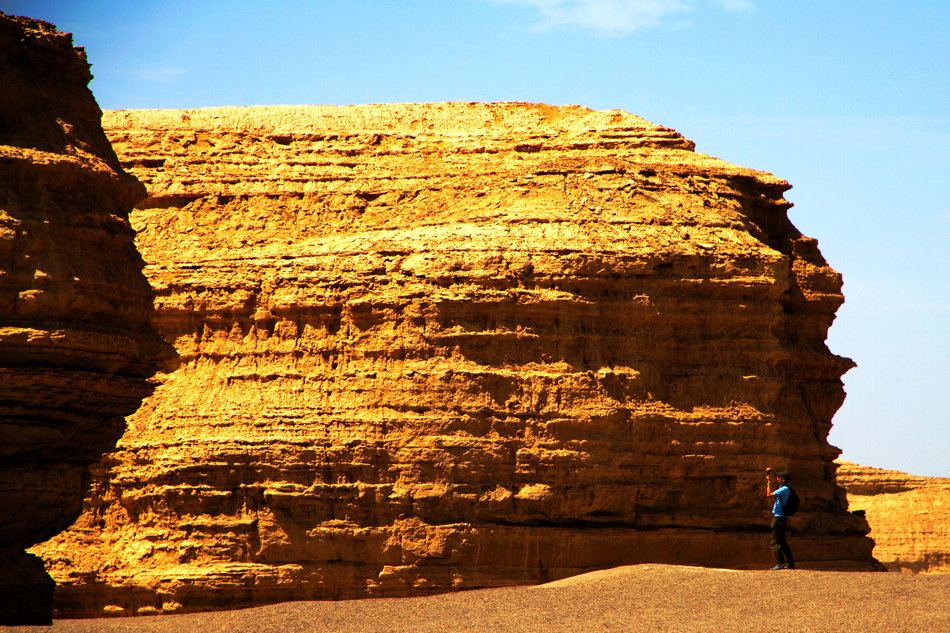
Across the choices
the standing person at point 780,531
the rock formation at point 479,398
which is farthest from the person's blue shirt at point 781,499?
the rock formation at point 479,398

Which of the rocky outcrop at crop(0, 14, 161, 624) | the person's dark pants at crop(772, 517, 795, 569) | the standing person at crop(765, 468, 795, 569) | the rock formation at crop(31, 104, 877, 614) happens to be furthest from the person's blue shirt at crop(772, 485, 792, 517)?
the rocky outcrop at crop(0, 14, 161, 624)

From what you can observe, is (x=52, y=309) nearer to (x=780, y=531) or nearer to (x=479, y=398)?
(x=479, y=398)

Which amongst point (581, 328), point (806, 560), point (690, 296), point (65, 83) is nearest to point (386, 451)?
point (581, 328)

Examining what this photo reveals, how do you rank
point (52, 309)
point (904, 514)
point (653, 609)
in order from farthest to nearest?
point (904, 514), point (653, 609), point (52, 309)

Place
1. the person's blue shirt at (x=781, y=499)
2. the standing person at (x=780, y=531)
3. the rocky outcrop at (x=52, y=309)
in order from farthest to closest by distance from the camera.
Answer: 1. the person's blue shirt at (x=781, y=499)
2. the standing person at (x=780, y=531)
3. the rocky outcrop at (x=52, y=309)

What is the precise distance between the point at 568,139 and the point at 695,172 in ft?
8.32

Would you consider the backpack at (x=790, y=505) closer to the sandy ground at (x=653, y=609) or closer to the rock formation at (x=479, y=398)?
the sandy ground at (x=653, y=609)

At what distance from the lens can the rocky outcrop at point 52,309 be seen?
13805 mm

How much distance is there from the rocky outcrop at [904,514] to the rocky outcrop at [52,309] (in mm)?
35845

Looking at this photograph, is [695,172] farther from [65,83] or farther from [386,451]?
[65,83]

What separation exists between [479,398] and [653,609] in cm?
815

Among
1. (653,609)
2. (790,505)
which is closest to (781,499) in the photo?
(790,505)

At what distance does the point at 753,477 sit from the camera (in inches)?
886

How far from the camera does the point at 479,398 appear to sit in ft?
73.3
